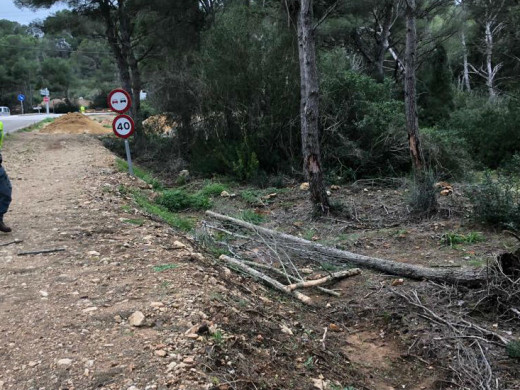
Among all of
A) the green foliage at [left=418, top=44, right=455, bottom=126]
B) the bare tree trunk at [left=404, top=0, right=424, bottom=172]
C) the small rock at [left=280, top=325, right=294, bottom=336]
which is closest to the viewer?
the small rock at [left=280, top=325, right=294, bottom=336]

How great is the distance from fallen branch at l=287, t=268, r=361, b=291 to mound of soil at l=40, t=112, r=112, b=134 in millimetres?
23980

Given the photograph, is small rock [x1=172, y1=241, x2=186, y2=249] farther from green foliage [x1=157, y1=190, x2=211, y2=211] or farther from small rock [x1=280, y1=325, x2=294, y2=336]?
green foliage [x1=157, y1=190, x2=211, y2=211]

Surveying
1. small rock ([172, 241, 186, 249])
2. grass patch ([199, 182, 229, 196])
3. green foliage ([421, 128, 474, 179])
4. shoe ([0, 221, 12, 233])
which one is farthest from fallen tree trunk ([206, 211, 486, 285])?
green foliage ([421, 128, 474, 179])

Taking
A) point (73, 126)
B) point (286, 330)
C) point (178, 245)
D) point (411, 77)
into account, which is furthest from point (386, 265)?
point (73, 126)

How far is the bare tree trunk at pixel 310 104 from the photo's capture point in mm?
8859

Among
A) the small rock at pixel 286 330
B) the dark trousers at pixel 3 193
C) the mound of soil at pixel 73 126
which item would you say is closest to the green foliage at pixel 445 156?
the small rock at pixel 286 330

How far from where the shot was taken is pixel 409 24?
371 inches

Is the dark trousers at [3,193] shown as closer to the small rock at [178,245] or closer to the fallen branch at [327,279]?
the small rock at [178,245]

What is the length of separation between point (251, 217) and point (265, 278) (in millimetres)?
3407

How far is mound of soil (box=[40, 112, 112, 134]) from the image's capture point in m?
27.5

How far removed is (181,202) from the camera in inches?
404

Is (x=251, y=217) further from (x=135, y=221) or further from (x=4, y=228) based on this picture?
(x=4, y=228)

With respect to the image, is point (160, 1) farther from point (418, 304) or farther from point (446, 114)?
point (418, 304)

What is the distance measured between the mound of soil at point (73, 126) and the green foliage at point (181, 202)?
18744 mm
